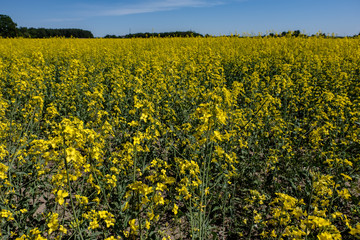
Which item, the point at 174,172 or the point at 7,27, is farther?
the point at 7,27

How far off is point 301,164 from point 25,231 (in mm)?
4645

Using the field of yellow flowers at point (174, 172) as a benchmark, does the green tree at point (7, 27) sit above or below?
above

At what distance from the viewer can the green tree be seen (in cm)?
4177

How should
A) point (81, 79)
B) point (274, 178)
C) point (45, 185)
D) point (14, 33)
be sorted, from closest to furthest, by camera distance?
point (45, 185), point (274, 178), point (81, 79), point (14, 33)

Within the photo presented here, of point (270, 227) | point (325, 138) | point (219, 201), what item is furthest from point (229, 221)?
point (325, 138)

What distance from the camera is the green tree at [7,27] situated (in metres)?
41.8

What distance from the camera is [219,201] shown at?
371 centimetres

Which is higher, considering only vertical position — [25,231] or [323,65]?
[323,65]

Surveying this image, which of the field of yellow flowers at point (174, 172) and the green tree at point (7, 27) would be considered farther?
the green tree at point (7, 27)

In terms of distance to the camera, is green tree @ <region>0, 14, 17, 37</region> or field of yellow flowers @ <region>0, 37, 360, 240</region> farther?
green tree @ <region>0, 14, 17, 37</region>

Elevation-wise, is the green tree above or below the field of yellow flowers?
above

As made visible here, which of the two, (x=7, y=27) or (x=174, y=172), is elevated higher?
(x=7, y=27)

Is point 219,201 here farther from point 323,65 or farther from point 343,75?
point 323,65

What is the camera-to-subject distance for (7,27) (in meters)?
42.8
